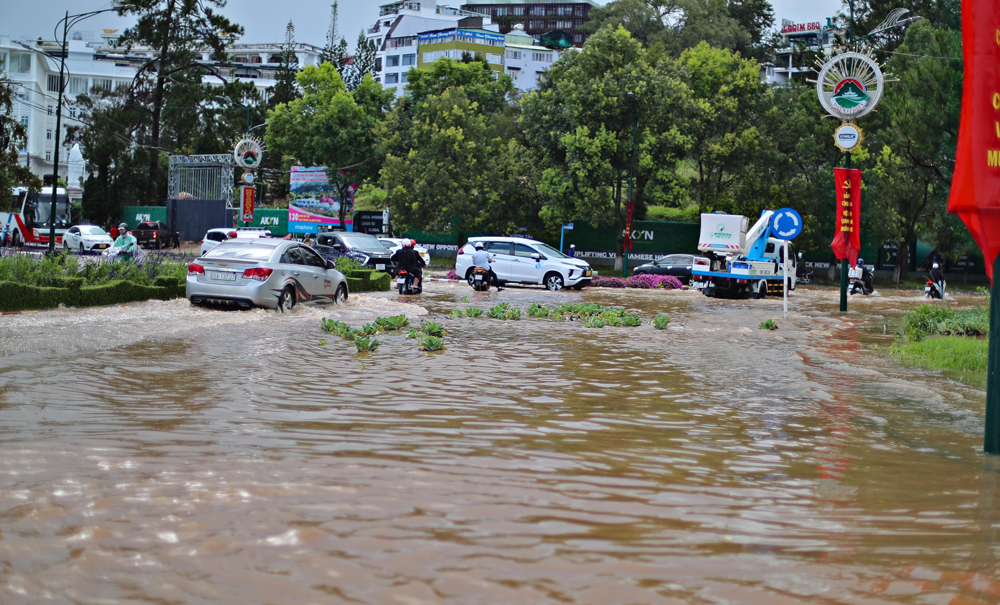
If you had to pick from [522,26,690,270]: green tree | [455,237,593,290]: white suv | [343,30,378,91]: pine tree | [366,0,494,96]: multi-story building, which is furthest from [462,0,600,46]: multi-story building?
[455,237,593,290]: white suv

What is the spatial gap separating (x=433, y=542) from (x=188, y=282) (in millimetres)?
13723

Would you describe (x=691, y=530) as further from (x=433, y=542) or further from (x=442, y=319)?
(x=442, y=319)

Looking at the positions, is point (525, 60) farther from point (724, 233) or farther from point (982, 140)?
point (982, 140)

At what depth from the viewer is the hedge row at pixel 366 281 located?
83.9 ft

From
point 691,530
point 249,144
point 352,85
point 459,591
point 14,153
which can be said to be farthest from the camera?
point 352,85

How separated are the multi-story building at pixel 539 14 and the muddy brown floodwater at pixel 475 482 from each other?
123m

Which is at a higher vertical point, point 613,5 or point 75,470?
point 613,5

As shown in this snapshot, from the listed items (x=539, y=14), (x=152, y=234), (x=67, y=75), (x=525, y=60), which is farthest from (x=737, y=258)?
(x=539, y=14)

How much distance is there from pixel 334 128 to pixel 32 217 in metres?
18.9

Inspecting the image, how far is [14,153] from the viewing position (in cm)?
3020

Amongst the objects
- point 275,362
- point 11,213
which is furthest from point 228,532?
point 11,213

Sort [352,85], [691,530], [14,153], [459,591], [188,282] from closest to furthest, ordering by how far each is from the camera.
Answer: [459,591]
[691,530]
[188,282]
[14,153]
[352,85]

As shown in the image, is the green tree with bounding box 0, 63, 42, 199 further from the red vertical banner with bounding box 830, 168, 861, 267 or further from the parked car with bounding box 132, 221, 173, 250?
the red vertical banner with bounding box 830, 168, 861, 267

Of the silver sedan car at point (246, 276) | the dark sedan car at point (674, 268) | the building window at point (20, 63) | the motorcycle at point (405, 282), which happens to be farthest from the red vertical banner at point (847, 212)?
the building window at point (20, 63)
